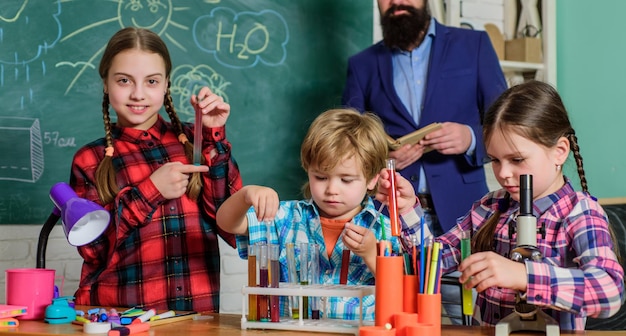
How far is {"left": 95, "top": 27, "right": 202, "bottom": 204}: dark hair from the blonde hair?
1.60 feet

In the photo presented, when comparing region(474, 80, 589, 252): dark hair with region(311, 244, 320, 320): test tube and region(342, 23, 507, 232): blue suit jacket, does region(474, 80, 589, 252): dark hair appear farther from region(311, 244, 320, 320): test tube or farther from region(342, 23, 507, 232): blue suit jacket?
region(342, 23, 507, 232): blue suit jacket

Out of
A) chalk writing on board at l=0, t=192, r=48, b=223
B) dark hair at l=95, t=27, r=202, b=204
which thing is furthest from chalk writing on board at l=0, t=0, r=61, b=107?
dark hair at l=95, t=27, r=202, b=204

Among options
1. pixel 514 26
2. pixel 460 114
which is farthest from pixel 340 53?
pixel 514 26

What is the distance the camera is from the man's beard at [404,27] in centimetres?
350

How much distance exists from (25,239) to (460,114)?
1.79m

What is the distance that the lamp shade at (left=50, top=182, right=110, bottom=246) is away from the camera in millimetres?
1819

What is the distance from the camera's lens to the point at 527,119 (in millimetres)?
1850

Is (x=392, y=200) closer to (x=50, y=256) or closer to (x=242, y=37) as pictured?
(x=50, y=256)

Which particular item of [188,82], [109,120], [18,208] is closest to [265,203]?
[109,120]

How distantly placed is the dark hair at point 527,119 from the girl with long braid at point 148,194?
2.43ft

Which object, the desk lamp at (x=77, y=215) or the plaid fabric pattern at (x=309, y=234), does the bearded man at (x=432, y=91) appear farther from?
the desk lamp at (x=77, y=215)

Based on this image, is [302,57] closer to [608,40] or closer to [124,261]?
[608,40]

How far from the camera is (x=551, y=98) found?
1903mm

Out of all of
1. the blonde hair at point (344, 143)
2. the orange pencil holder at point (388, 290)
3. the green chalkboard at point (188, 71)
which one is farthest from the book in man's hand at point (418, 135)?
the orange pencil holder at point (388, 290)
